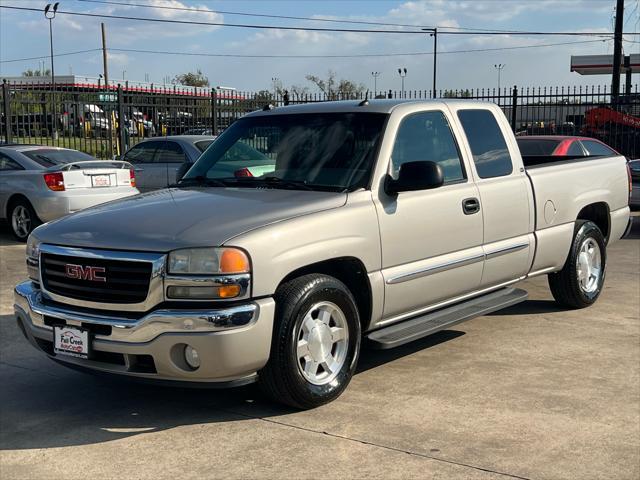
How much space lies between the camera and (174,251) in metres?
4.34

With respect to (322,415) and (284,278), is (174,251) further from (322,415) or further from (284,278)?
(322,415)

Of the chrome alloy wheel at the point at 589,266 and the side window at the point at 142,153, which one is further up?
the side window at the point at 142,153

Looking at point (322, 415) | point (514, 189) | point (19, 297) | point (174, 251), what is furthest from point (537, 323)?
point (19, 297)

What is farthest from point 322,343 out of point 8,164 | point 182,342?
point 8,164

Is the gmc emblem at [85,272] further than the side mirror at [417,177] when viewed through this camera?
No

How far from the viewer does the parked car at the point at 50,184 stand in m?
12.0

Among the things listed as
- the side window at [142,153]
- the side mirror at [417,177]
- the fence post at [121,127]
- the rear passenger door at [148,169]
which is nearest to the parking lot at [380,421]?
the side mirror at [417,177]

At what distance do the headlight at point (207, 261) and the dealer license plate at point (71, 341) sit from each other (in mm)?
704

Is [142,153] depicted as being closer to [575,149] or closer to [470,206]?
[575,149]

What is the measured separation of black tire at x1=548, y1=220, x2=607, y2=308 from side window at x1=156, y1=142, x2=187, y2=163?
27.4 ft

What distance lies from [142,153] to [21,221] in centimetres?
318

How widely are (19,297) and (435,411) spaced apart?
8.92 ft

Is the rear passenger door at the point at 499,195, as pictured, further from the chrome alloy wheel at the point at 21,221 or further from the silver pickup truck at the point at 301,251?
the chrome alloy wheel at the point at 21,221

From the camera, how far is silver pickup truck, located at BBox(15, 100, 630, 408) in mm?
4344
